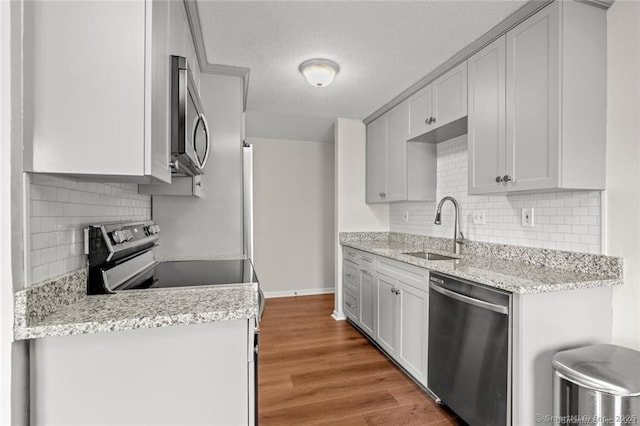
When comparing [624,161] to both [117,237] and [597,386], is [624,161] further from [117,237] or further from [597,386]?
[117,237]

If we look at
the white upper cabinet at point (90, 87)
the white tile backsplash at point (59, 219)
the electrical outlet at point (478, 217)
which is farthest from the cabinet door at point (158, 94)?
the electrical outlet at point (478, 217)

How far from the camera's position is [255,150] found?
452cm

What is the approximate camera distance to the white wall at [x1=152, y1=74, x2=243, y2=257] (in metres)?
2.32

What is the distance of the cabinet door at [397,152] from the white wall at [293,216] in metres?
1.66

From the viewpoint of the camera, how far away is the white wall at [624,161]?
152 cm

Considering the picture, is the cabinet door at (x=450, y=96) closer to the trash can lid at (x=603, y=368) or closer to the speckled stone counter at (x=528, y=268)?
the speckled stone counter at (x=528, y=268)

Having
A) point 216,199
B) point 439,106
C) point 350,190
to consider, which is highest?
point 439,106

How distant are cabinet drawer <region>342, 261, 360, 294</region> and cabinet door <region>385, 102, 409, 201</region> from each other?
816 millimetres

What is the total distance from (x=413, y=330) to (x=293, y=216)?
276cm

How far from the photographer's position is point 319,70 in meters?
2.29


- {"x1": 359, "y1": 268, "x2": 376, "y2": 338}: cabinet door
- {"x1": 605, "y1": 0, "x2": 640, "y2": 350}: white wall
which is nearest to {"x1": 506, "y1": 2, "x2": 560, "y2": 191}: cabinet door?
{"x1": 605, "y1": 0, "x2": 640, "y2": 350}: white wall

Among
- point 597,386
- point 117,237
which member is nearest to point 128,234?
point 117,237

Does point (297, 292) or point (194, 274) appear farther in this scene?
point (297, 292)

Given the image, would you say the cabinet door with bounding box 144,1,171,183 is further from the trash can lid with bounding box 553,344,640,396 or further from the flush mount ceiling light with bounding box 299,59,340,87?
the trash can lid with bounding box 553,344,640,396
